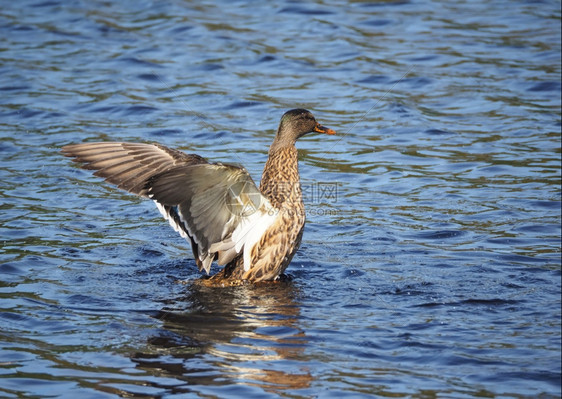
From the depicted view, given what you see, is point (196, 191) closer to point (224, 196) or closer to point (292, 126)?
point (224, 196)

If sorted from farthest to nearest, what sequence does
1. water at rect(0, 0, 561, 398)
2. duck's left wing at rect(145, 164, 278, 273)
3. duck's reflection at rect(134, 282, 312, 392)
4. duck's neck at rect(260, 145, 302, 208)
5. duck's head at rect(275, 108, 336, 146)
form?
duck's head at rect(275, 108, 336, 146), duck's neck at rect(260, 145, 302, 208), duck's left wing at rect(145, 164, 278, 273), water at rect(0, 0, 561, 398), duck's reflection at rect(134, 282, 312, 392)

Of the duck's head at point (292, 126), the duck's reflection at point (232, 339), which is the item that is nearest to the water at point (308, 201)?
the duck's reflection at point (232, 339)

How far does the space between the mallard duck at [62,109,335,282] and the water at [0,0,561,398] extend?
338 millimetres

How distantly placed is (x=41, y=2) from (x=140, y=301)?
36.5ft

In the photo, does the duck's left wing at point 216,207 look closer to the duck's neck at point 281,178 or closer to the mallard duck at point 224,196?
the mallard duck at point 224,196

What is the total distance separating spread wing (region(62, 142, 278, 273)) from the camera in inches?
258

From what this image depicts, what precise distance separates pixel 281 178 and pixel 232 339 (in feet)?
6.38

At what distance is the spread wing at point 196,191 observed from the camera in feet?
21.5

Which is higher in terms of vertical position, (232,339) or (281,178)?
(281,178)

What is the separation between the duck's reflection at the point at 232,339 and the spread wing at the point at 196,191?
1.48 ft

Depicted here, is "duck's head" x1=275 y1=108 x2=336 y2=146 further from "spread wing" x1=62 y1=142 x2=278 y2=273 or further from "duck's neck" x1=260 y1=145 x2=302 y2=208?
"spread wing" x1=62 y1=142 x2=278 y2=273

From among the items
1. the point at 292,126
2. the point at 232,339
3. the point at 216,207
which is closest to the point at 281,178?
the point at 292,126

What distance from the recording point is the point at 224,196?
6.77 meters

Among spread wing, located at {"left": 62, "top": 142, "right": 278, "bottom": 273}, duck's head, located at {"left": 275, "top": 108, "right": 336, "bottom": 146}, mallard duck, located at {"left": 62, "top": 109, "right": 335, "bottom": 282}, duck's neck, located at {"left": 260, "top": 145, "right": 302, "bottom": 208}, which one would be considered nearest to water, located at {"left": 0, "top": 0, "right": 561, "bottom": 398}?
mallard duck, located at {"left": 62, "top": 109, "right": 335, "bottom": 282}
